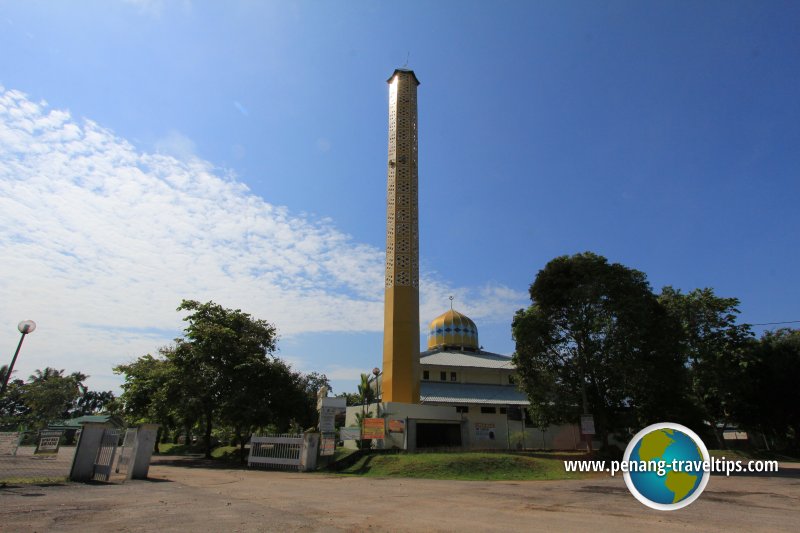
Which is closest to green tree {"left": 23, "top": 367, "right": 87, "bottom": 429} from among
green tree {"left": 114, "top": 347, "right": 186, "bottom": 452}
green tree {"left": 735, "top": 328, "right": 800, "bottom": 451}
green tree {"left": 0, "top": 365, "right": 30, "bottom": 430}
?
green tree {"left": 0, "top": 365, "right": 30, "bottom": 430}

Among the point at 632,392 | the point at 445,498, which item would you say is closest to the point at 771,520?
the point at 445,498

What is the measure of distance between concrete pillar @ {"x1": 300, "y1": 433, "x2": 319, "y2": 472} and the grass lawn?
1354mm

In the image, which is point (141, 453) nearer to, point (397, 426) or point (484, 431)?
point (397, 426)

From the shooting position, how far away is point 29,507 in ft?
27.2

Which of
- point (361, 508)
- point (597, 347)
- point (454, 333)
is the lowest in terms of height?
point (361, 508)

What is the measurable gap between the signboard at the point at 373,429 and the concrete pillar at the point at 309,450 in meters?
4.58

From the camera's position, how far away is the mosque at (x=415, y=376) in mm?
27938

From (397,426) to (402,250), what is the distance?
39.3 ft

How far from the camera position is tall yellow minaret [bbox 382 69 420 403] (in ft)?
93.7

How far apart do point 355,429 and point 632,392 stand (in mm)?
15833

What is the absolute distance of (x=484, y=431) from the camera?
94.0 feet

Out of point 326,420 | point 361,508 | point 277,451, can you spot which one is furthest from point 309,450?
point 361,508

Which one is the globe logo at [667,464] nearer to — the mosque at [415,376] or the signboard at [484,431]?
the mosque at [415,376]

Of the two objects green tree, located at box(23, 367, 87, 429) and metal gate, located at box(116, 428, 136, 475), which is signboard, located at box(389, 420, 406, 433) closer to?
metal gate, located at box(116, 428, 136, 475)
